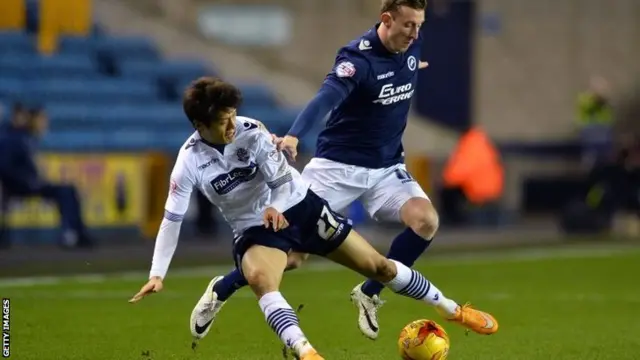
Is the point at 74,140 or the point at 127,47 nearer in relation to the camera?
the point at 74,140

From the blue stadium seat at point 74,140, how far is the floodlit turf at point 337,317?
518cm

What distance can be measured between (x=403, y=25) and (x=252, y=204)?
185 cm

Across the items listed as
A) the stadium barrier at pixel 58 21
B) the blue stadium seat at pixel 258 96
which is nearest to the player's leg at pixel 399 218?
the stadium barrier at pixel 58 21

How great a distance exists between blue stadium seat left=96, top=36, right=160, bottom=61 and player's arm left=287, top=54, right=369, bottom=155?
14.5 metres

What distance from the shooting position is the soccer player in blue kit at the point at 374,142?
9898 millimetres

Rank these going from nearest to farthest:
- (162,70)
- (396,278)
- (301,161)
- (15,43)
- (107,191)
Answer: (396,278), (107,191), (301,161), (15,43), (162,70)

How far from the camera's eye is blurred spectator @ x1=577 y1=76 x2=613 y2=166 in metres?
25.9

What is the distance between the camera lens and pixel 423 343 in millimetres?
8961

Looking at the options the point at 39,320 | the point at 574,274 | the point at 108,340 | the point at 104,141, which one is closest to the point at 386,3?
the point at 108,340

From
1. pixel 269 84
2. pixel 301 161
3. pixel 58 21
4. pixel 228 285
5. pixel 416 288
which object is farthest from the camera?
pixel 269 84

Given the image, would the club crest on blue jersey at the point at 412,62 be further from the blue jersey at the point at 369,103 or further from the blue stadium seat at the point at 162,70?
the blue stadium seat at the point at 162,70

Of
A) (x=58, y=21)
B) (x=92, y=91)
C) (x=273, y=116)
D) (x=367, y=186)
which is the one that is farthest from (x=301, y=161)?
(x=367, y=186)

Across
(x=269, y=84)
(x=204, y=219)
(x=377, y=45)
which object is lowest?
(x=204, y=219)

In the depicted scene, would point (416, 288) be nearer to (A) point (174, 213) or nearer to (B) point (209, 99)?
(A) point (174, 213)
